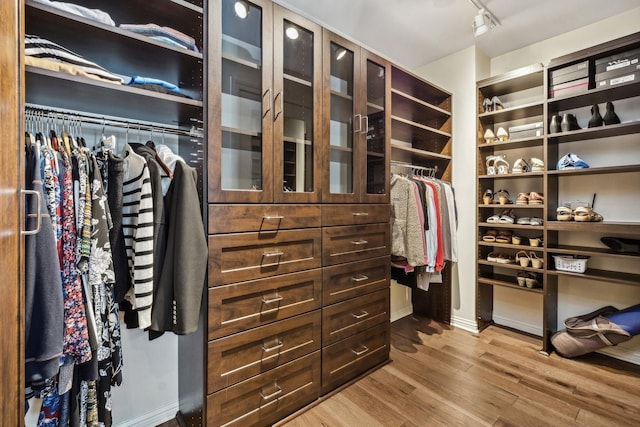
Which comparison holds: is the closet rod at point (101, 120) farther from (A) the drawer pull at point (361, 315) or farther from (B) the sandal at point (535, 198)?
(B) the sandal at point (535, 198)

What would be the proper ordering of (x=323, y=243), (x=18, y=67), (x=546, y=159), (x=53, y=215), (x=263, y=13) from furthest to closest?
1. (x=546, y=159)
2. (x=323, y=243)
3. (x=263, y=13)
4. (x=53, y=215)
5. (x=18, y=67)

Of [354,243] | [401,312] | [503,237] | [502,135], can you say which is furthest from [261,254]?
[502,135]

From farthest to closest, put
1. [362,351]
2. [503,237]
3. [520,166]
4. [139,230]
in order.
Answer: [503,237], [520,166], [362,351], [139,230]

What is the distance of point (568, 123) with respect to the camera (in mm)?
2229

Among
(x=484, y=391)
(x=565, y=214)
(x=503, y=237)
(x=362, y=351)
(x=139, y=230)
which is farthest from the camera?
(x=503, y=237)

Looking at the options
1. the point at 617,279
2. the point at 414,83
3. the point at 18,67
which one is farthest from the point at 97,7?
the point at 617,279

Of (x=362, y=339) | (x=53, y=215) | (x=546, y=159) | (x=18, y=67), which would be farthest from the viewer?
(x=546, y=159)

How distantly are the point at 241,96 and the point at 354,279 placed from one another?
1.27 metres

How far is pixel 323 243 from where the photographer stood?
169 centimetres

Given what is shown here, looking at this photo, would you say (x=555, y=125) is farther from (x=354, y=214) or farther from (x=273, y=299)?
(x=273, y=299)

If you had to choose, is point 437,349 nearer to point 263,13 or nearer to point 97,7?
point 263,13

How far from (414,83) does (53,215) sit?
2547 mm

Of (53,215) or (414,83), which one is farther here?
(414,83)

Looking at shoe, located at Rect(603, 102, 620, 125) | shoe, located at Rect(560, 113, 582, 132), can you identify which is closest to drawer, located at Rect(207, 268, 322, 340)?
shoe, located at Rect(560, 113, 582, 132)
